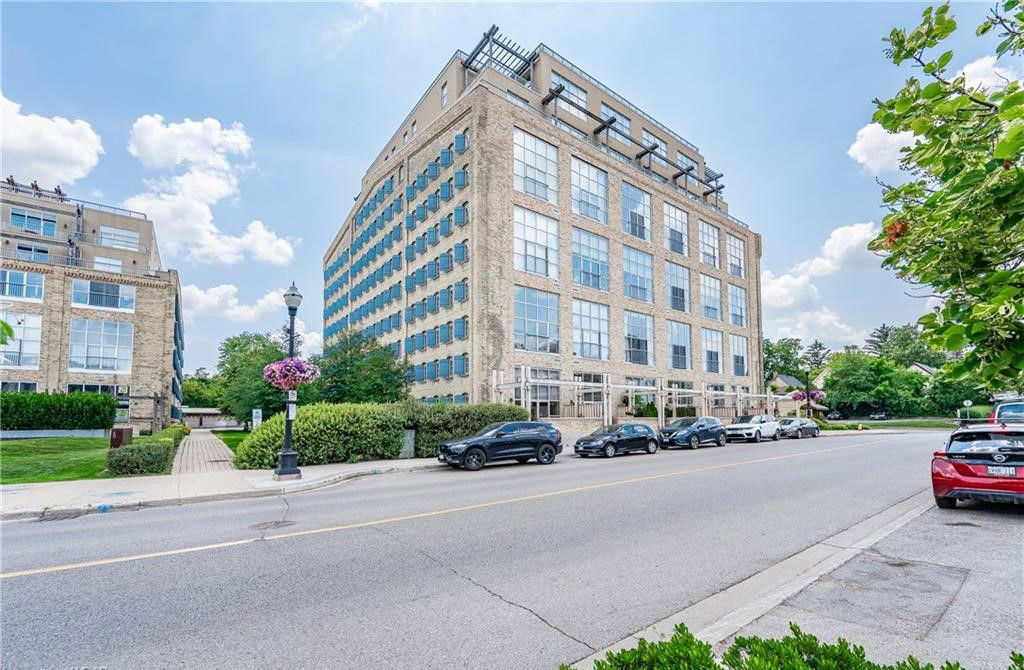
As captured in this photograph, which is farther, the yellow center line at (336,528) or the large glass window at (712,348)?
the large glass window at (712,348)

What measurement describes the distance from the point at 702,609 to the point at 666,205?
143ft

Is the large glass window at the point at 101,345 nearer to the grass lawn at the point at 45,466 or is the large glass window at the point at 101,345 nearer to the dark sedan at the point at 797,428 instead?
the grass lawn at the point at 45,466

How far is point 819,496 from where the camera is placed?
10.9m

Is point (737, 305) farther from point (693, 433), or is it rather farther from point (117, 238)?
point (117, 238)

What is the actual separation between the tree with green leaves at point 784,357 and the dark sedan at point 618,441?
79.0 metres

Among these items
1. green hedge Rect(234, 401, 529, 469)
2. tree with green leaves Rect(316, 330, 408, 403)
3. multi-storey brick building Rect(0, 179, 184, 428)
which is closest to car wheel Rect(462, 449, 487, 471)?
green hedge Rect(234, 401, 529, 469)

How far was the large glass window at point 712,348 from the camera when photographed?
1829 inches

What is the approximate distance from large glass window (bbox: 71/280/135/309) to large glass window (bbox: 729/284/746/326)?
52069mm

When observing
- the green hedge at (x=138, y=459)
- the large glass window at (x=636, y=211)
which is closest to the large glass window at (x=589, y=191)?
the large glass window at (x=636, y=211)

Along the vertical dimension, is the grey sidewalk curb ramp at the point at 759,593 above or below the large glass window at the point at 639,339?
below

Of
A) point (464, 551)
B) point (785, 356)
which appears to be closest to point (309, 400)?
point (464, 551)

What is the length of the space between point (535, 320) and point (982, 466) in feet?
83.0

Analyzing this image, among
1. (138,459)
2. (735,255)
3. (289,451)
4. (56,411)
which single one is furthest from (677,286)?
(56,411)

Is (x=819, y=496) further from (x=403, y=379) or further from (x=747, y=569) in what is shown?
(x=403, y=379)
